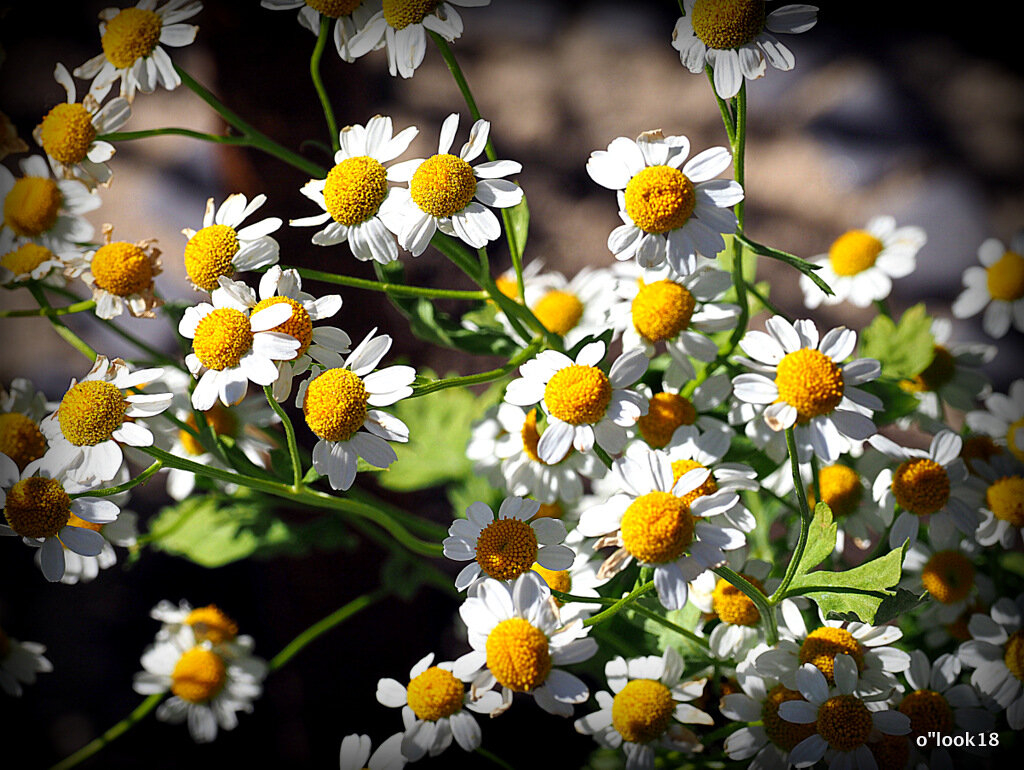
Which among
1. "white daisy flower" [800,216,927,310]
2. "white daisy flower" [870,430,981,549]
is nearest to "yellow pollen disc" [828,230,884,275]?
"white daisy flower" [800,216,927,310]

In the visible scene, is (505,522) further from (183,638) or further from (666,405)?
(183,638)

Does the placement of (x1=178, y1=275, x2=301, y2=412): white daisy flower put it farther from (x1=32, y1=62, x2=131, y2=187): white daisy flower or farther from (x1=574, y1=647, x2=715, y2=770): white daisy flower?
(x1=574, y1=647, x2=715, y2=770): white daisy flower

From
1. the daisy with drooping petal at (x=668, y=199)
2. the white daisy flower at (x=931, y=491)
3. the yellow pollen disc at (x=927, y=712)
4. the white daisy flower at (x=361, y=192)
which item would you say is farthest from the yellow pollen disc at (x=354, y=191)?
the yellow pollen disc at (x=927, y=712)

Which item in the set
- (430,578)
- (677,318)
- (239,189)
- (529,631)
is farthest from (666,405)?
(239,189)

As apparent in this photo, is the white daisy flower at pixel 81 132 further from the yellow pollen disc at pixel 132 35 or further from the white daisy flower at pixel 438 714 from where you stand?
the white daisy flower at pixel 438 714

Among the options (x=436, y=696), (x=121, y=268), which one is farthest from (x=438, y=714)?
(x=121, y=268)

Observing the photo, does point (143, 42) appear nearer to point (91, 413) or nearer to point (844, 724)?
point (91, 413)
